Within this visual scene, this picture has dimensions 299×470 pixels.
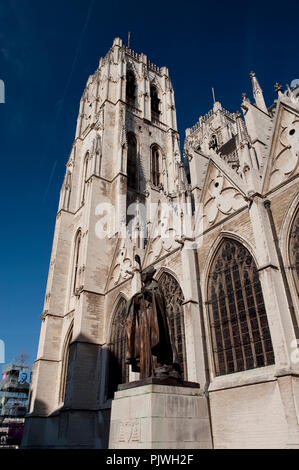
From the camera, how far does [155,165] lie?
28.8m

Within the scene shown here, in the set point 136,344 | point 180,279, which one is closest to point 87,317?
point 180,279

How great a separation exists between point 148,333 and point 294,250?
577cm

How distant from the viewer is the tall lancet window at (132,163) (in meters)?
26.1

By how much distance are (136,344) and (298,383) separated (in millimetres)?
4368

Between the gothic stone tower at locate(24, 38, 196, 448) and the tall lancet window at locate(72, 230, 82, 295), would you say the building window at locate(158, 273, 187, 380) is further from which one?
the tall lancet window at locate(72, 230, 82, 295)

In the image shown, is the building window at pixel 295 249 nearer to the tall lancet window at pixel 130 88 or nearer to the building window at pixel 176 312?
the building window at pixel 176 312

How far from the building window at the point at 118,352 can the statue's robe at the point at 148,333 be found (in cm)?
951

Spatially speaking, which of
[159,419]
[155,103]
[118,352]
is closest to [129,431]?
[159,419]

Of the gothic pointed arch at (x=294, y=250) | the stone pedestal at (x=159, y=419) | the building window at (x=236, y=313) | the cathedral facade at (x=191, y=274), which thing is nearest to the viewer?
the stone pedestal at (x=159, y=419)

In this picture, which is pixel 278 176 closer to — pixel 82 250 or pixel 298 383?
pixel 298 383

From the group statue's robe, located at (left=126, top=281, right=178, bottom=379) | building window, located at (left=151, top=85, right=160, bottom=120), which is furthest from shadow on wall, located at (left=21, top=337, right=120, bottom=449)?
building window, located at (left=151, top=85, right=160, bottom=120)

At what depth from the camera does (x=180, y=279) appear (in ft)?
47.3

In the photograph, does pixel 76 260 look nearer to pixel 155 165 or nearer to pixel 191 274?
pixel 155 165

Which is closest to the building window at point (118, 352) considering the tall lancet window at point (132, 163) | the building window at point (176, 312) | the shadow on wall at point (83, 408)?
the shadow on wall at point (83, 408)
